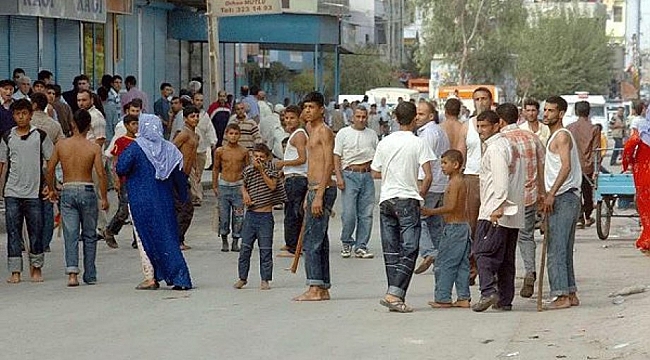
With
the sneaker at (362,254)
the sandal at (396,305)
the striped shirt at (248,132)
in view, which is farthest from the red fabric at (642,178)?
the striped shirt at (248,132)

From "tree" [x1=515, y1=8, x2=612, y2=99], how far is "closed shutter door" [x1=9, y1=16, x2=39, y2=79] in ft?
209

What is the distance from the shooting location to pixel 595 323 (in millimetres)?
11336

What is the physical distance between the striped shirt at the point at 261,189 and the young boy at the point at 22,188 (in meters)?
2.10

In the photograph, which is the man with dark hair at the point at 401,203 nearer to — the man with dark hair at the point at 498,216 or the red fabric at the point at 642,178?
the man with dark hair at the point at 498,216

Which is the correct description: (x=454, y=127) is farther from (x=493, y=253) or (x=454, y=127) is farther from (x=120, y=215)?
(x=120, y=215)

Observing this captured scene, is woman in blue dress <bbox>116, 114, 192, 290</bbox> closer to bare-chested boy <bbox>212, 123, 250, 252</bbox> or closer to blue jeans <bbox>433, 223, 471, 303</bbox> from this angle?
blue jeans <bbox>433, 223, 471, 303</bbox>

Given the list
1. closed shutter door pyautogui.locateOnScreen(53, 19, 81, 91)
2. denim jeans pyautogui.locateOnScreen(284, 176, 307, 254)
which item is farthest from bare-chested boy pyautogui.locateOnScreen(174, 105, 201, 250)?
closed shutter door pyautogui.locateOnScreen(53, 19, 81, 91)

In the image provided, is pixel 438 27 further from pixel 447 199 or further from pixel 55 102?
pixel 447 199

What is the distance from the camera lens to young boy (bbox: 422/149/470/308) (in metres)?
12.4

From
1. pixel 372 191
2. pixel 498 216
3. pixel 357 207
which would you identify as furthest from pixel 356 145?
pixel 498 216

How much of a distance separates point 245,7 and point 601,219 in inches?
403

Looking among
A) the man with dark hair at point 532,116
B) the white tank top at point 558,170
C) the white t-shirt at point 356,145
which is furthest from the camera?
the white t-shirt at point 356,145

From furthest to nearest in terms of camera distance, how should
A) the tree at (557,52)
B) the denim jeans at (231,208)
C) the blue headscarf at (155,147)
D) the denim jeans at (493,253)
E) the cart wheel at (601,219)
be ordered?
the tree at (557,52)
the cart wheel at (601,219)
the denim jeans at (231,208)
the blue headscarf at (155,147)
the denim jeans at (493,253)

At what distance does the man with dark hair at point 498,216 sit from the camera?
11812 mm
